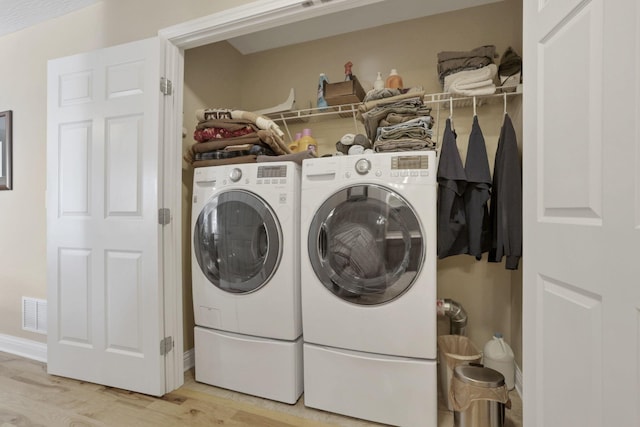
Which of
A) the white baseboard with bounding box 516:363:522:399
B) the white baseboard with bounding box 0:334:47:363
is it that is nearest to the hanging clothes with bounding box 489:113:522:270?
the white baseboard with bounding box 516:363:522:399

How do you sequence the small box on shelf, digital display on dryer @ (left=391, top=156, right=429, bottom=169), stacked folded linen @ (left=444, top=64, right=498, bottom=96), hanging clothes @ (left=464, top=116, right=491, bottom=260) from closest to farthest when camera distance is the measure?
digital display on dryer @ (left=391, top=156, right=429, bottom=169), hanging clothes @ (left=464, top=116, right=491, bottom=260), stacked folded linen @ (left=444, top=64, right=498, bottom=96), the small box on shelf

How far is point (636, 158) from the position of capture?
1.90ft

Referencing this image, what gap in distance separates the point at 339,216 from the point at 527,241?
2.52ft

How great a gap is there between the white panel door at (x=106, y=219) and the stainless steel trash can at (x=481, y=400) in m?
1.53

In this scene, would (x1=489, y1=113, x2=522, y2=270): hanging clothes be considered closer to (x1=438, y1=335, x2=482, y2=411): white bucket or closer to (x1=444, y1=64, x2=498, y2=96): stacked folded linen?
(x1=444, y1=64, x2=498, y2=96): stacked folded linen

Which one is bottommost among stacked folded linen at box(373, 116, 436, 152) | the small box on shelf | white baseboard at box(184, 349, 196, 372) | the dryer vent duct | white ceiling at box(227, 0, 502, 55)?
white baseboard at box(184, 349, 196, 372)

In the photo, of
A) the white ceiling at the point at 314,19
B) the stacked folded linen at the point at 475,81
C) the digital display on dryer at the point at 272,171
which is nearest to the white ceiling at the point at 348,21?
the white ceiling at the point at 314,19

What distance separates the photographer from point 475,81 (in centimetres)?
170

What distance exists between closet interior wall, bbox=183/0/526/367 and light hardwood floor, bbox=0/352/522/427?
41 centimetres

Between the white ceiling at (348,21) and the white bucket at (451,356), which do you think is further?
the white ceiling at (348,21)

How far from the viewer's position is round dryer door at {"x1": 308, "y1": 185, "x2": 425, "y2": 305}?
4.38ft

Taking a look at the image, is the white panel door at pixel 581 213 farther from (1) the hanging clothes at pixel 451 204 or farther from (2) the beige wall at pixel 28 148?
(2) the beige wall at pixel 28 148

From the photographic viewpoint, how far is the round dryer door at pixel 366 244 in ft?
4.38

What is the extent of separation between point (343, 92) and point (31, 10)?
2.17m
